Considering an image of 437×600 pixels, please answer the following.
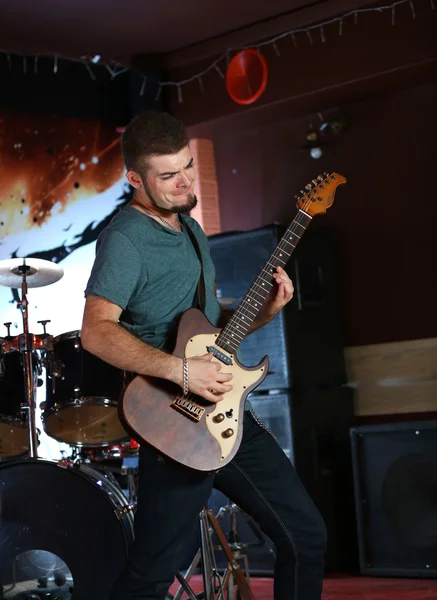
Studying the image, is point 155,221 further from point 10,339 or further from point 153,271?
point 10,339

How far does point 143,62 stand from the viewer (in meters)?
6.62

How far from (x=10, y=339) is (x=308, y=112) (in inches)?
111

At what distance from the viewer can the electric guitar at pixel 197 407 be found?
2.55 m

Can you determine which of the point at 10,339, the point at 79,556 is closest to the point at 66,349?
the point at 10,339

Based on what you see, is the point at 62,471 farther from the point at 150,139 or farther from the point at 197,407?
the point at 150,139

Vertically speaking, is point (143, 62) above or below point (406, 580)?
above

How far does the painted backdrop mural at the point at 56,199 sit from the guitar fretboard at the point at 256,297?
11.4 ft

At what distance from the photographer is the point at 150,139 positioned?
2.68 meters

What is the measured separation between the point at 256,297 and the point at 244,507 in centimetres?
62

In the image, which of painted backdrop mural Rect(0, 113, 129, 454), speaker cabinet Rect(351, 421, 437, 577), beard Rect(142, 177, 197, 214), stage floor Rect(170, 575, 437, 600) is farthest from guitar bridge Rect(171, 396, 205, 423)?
painted backdrop mural Rect(0, 113, 129, 454)

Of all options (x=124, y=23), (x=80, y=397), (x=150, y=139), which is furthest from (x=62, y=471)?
(x=124, y=23)

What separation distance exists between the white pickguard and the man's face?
0.39 m

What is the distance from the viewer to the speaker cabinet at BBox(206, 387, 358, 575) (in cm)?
550

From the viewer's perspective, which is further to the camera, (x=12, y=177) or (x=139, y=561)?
(x=12, y=177)
